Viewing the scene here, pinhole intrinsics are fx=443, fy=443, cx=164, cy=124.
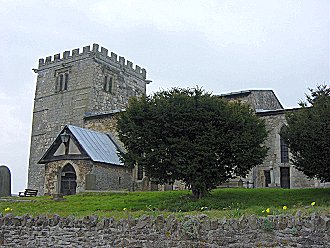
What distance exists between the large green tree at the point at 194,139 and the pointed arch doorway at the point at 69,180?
12.0 metres

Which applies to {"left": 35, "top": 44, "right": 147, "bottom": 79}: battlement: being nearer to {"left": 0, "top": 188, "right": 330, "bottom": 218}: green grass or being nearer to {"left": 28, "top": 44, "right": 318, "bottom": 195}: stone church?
{"left": 28, "top": 44, "right": 318, "bottom": 195}: stone church

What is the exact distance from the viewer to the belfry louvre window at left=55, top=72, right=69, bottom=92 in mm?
45519

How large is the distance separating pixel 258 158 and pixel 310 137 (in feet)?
9.18

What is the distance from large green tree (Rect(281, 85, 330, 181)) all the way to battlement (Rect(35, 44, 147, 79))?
28.3m

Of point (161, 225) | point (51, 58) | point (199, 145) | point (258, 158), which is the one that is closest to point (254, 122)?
point (258, 158)

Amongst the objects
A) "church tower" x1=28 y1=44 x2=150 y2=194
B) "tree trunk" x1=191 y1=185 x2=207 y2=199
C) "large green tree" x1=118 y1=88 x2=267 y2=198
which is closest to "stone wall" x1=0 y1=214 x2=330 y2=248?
"large green tree" x1=118 y1=88 x2=267 y2=198

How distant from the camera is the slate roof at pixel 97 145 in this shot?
32.0 m

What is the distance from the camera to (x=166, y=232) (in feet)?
34.0

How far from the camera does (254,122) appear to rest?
20656 mm

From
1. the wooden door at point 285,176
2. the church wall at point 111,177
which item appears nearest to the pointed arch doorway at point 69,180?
the church wall at point 111,177

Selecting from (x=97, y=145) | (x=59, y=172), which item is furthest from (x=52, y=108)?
(x=59, y=172)

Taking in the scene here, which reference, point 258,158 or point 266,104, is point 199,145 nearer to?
point 258,158

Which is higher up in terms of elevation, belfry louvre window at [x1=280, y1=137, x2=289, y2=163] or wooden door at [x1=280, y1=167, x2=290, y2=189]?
belfry louvre window at [x1=280, y1=137, x2=289, y2=163]

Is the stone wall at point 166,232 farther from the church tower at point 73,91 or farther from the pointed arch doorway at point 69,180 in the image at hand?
the church tower at point 73,91
